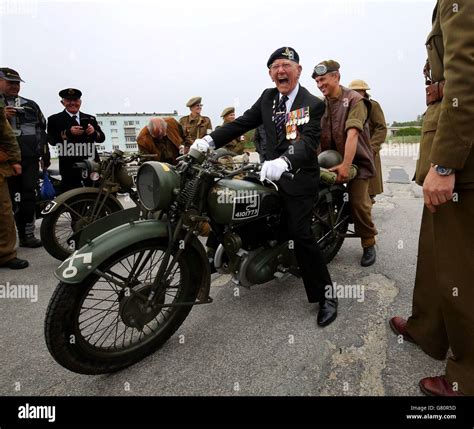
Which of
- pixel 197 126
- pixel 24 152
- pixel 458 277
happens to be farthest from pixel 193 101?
pixel 458 277

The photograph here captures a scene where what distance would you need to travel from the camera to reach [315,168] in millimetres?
2316

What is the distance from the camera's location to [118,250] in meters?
1.67

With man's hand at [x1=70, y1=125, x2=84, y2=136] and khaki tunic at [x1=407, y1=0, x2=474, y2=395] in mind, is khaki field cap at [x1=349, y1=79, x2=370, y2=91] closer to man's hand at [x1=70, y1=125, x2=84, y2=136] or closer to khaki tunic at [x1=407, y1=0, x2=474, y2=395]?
khaki tunic at [x1=407, y1=0, x2=474, y2=395]

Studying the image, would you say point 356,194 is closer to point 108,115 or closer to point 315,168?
point 315,168

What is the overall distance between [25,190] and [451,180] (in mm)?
4685

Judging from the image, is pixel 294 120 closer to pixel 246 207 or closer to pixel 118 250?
pixel 246 207

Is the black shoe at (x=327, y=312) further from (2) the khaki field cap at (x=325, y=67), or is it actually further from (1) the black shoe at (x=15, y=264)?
(1) the black shoe at (x=15, y=264)

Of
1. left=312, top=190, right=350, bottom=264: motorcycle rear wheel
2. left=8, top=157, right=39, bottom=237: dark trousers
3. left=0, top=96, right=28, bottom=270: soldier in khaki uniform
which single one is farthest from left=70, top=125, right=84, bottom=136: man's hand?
left=312, top=190, right=350, bottom=264: motorcycle rear wheel

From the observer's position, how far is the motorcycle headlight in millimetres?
1785

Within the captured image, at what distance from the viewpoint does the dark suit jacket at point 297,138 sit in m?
2.02
